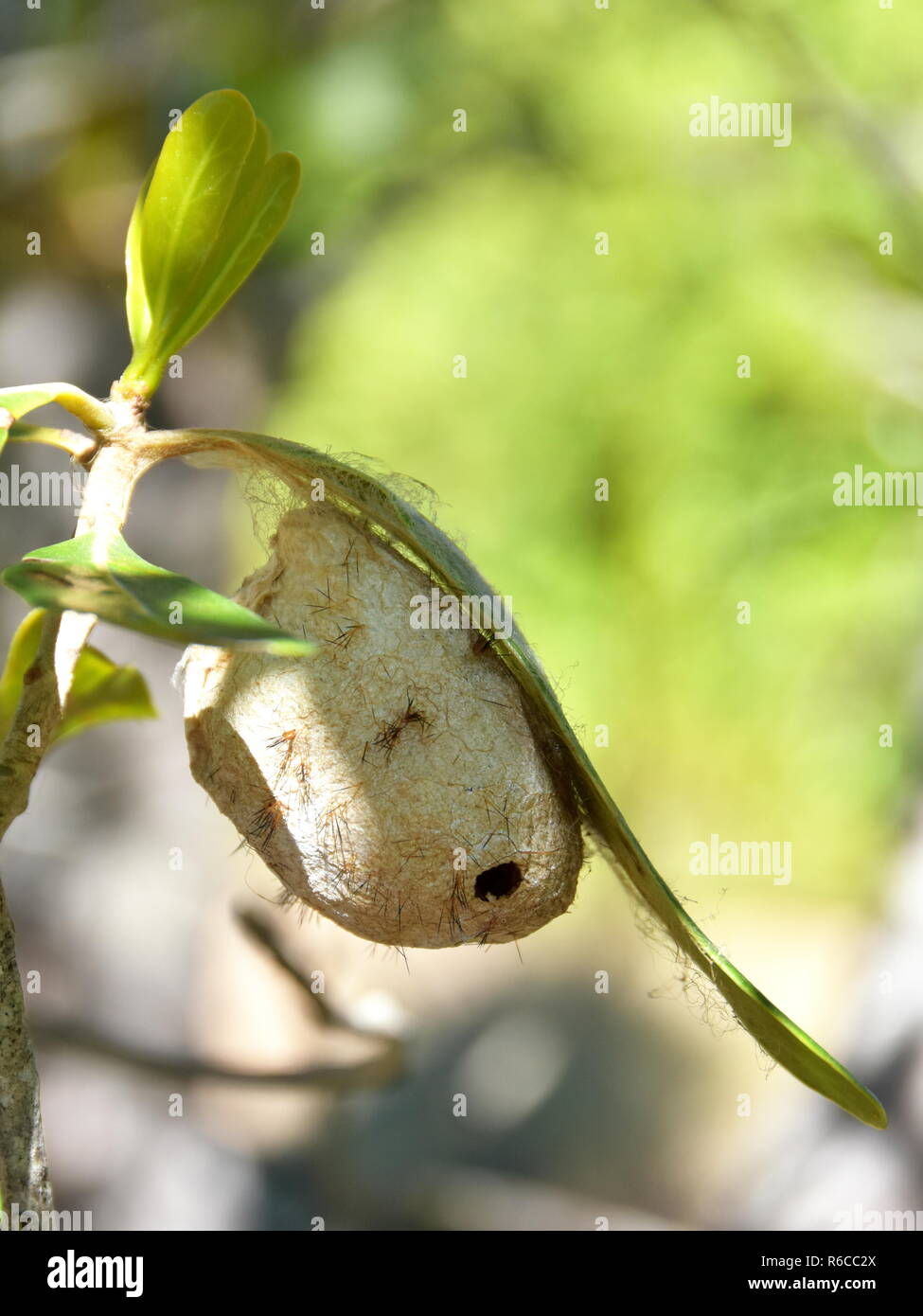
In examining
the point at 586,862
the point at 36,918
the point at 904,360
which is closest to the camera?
the point at 586,862

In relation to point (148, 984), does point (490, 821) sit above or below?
above

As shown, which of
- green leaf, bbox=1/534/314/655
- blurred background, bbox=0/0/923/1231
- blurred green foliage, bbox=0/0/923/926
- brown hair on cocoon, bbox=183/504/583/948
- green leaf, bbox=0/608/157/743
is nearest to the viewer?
green leaf, bbox=1/534/314/655

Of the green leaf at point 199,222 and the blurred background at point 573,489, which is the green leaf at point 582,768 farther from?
the blurred background at point 573,489

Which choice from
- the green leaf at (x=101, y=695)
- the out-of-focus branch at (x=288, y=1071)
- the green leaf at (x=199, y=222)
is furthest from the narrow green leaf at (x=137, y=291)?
the out-of-focus branch at (x=288, y=1071)

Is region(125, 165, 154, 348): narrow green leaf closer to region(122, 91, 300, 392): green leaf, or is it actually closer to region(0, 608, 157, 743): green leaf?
region(122, 91, 300, 392): green leaf

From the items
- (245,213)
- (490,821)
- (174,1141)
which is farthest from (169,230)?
(174,1141)

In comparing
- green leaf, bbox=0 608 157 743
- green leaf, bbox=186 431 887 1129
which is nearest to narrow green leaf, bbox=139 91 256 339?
green leaf, bbox=186 431 887 1129

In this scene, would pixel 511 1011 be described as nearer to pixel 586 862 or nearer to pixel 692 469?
pixel 692 469
